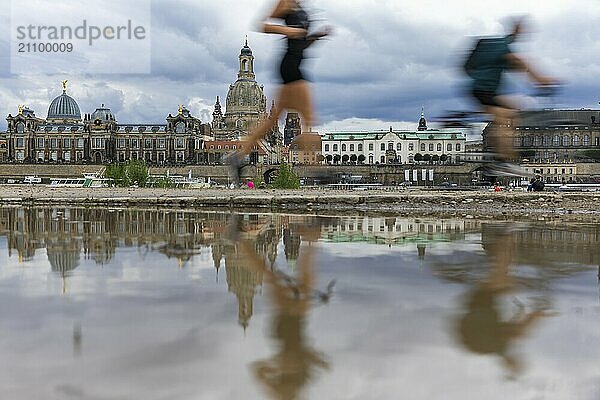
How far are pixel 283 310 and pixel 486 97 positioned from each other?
5.95 metres

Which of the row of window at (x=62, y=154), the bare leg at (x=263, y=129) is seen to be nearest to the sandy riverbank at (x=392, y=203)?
the bare leg at (x=263, y=129)

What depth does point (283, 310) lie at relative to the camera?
417 centimetres

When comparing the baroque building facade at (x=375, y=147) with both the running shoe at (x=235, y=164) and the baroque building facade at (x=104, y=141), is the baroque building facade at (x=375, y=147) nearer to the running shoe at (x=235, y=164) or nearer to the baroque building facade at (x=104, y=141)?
the baroque building facade at (x=104, y=141)

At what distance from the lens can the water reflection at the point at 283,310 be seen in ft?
9.78

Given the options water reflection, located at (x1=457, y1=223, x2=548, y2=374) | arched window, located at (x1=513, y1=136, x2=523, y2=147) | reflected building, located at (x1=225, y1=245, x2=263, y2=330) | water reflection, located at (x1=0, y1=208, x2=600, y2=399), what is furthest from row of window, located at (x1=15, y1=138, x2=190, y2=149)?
water reflection, located at (x1=457, y1=223, x2=548, y2=374)

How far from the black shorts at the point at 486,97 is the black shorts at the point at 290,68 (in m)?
2.92

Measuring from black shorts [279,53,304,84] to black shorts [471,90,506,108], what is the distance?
2.92 m

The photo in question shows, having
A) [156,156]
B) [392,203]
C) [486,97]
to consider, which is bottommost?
[392,203]

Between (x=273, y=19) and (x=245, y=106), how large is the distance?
5959 inches

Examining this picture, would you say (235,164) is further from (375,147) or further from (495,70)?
(375,147)

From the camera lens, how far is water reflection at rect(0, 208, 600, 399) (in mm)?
2980

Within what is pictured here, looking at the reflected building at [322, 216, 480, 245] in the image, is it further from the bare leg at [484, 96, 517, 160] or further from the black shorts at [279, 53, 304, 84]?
the black shorts at [279, 53, 304, 84]

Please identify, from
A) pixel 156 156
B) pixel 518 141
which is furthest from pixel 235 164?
pixel 156 156

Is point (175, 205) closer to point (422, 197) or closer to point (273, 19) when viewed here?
point (422, 197)
